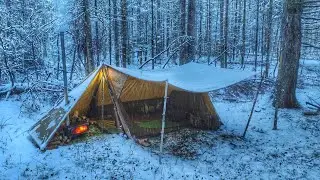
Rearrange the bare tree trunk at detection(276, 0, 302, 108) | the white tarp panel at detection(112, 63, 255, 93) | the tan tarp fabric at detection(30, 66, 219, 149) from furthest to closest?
the bare tree trunk at detection(276, 0, 302, 108) < the tan tarp fabric at detection(30, 66, 219, 149) < the white tarp panel at detection(112, 63, 255, 93)

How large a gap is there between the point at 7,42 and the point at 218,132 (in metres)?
11.0

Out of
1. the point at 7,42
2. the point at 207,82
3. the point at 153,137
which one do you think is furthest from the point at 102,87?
the point at 7,42

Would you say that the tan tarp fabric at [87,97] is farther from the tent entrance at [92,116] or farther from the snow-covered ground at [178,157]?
the snow-covered ground at [178,157]

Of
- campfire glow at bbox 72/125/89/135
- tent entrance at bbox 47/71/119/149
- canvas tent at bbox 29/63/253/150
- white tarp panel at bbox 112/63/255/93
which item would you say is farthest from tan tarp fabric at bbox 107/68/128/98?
campfire glow at bbox 72/125/89/135

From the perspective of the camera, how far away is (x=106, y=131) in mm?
10797

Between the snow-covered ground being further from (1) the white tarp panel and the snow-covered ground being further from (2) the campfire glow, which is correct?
(1) the white tarp panel

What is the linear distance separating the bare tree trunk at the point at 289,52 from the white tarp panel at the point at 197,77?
3.39 metres

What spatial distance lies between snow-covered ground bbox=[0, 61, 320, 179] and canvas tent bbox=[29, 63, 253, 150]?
0.67 m

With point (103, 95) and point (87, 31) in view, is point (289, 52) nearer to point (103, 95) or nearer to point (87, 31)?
point (103, 95)

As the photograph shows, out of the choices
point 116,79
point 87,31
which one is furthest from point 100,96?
point 87,31

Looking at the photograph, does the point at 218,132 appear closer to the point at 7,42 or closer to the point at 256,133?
the point at 256,133

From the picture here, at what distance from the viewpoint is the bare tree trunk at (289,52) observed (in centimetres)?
1284

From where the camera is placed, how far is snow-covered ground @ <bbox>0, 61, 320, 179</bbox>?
7.88 m

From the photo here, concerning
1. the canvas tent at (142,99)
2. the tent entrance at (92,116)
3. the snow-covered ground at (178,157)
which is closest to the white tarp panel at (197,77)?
the canvas tent at (142,99)
